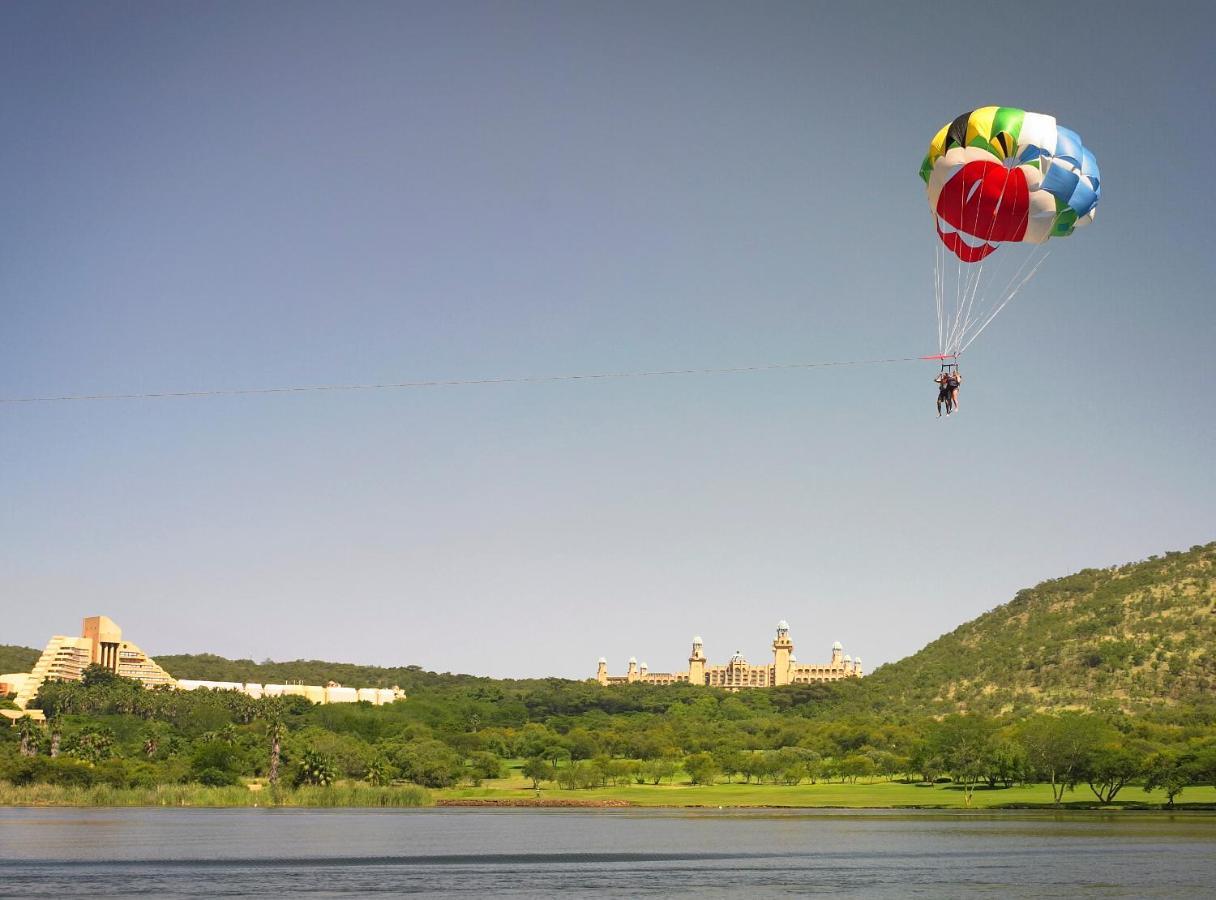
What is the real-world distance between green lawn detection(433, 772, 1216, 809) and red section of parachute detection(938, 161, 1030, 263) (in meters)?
77.8

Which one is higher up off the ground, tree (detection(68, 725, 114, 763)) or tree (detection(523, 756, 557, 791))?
tree (detection(68, 725, 114, 763))

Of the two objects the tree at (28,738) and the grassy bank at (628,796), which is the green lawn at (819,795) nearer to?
the grassy bank at (628,796)

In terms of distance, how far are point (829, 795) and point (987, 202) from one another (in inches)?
3959

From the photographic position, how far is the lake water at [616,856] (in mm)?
59906

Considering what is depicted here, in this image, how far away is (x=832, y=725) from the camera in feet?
612

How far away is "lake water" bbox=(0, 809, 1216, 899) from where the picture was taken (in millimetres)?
59906

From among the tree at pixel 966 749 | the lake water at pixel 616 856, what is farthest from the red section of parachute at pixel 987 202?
the tree at pixel 966 749

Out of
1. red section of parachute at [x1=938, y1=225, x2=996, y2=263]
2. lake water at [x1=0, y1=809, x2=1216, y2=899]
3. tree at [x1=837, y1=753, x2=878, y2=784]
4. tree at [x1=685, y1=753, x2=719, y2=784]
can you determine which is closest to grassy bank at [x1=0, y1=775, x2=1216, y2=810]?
tree at [x1=685, y1=753, x2=719, y2=784]

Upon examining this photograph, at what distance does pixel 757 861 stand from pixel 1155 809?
54.3m

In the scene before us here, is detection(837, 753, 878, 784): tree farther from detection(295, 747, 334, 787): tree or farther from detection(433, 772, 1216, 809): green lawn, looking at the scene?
detection(295, 747, 334, 787): tree

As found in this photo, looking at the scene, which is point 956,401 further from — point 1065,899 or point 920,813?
point 920,813

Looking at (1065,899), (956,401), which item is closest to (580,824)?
(1065,899)

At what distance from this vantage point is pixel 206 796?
134625mm

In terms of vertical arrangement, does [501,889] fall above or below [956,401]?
below
